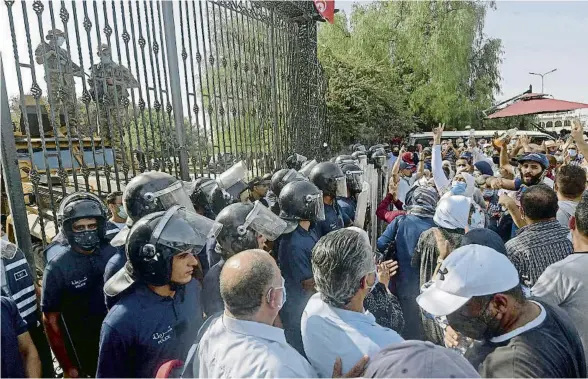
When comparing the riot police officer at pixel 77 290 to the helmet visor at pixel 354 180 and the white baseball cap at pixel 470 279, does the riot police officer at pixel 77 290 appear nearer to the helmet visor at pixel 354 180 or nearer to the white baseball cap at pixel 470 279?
the white baseball cap at pixel 470 279

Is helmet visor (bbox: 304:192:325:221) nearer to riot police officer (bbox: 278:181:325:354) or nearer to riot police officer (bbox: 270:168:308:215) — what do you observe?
riot police officer (bbox: 278:181:325:354)

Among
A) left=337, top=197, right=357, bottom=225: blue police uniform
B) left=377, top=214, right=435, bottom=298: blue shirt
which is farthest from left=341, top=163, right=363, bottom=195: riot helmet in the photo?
left=377, top=214, right=435, bottom=298: blue shirt

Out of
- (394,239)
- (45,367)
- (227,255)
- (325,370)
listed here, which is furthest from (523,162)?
(45,367)

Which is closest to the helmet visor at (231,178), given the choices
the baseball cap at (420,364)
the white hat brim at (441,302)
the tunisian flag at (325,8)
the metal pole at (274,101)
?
the white hat brim at (441,302)

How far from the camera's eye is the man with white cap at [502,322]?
1532mm

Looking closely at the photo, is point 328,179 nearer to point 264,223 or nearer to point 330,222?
point 330,222

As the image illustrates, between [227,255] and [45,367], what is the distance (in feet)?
5.08

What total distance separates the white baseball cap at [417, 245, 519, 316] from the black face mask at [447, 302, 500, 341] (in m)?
0.05

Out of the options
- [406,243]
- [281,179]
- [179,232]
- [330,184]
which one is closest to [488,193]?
[330,184]

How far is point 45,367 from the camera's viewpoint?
301cm

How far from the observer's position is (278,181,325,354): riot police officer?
10.1ft

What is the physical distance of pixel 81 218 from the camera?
288cm

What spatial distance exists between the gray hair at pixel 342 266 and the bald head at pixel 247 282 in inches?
11.5

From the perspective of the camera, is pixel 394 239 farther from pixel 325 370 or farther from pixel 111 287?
pixel 111 287
